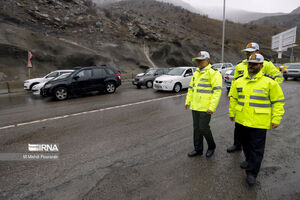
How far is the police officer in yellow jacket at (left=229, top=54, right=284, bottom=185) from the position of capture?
2.43 metres

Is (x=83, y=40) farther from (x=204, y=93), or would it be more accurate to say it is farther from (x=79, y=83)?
(x=204, y=93)

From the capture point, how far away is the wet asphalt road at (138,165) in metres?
2.48

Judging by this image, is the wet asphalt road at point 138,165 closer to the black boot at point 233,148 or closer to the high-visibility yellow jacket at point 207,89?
the black boot at point 233,148

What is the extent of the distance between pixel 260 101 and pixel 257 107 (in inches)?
3.6

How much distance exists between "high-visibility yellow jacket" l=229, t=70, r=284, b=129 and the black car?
29.5 feet

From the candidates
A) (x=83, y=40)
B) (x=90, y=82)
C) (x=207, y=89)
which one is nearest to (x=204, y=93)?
(x=207, y=89)

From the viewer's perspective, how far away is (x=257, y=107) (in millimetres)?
2512

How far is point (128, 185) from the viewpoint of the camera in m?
2.62

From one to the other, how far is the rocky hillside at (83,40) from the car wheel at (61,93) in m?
12.1

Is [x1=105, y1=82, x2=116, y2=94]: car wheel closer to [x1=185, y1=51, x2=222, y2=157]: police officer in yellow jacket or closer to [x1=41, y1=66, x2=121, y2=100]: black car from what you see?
[x1=41, y1=66, x2=121, y2=100]: black car

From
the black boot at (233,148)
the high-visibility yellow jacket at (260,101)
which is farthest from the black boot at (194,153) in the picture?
the high-visibility yellow jacket at (260,101)

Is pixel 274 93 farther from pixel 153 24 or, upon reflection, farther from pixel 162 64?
pixel 153 24

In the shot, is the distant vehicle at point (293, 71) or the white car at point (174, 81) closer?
the white car at point (174, 81)

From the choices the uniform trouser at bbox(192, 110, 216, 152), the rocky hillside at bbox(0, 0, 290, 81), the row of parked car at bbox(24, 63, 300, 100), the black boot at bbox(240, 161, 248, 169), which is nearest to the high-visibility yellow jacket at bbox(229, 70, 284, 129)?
the uniform trouser at bbox(192, 110, 216, 152)
